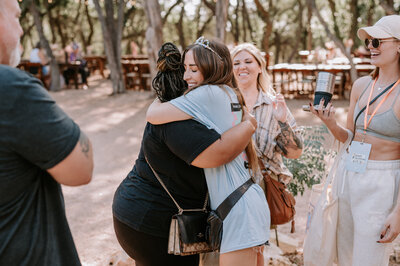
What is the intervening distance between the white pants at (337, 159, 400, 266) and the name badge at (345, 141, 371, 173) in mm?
30

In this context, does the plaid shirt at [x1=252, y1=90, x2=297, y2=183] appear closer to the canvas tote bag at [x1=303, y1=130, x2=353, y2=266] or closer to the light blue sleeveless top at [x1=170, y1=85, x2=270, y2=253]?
the canvas tote bag at [x1=303, y1=130, x2=353, y2=266]

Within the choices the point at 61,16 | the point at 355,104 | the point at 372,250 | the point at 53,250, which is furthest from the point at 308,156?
the point at 61,16

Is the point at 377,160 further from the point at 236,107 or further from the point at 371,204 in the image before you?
the point at 236,107

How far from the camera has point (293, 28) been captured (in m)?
32.8

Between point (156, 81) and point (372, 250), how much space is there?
59.3 inches

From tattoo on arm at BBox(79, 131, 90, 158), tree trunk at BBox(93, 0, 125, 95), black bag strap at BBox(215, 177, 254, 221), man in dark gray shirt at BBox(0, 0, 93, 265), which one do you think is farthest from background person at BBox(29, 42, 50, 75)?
tattoo on arm at BBox(79, 131, 90, 158)

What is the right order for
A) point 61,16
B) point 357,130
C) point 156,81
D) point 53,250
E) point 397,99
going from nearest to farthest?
point 53,250 → point 156,81 → point 397,99 → point 357,130 → point 61,16

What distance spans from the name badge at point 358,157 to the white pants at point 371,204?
3 centimetres

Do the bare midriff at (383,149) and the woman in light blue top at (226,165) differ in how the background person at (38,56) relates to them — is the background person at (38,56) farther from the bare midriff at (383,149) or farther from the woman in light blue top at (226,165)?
the bare midriff at (383,149)

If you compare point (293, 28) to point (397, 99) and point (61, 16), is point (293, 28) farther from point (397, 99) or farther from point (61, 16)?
point (397, 99)

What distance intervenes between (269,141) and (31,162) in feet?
5.15

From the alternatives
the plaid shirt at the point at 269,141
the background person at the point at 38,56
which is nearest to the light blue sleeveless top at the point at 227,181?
the plaid shirt at the point at 269,141

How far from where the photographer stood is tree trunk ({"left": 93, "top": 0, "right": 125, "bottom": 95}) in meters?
13.4

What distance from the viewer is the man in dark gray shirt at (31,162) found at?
1042mm
